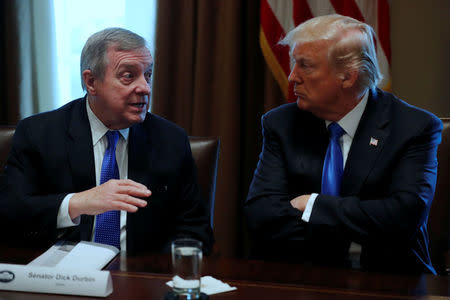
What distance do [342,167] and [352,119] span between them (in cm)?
23

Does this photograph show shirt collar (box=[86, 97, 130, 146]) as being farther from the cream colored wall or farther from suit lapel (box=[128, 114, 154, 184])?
the cream colored wall

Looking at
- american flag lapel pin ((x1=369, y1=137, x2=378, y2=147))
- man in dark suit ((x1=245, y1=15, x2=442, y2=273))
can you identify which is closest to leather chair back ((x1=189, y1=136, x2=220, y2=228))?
man in dark suit ((x1=245, y1=15, x2=442, y2=273))

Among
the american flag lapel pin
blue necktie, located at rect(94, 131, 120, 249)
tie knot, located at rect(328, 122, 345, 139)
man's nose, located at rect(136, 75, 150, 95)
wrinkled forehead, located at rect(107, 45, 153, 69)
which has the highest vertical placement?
wrinkled forehead, located at rect(107, 45, 153, 69)

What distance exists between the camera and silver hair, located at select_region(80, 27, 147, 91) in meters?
2.23

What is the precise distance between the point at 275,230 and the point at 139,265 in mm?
641

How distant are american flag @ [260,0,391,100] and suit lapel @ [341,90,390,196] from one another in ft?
2.99

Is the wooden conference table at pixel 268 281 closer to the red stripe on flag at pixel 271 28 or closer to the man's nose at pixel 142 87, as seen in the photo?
the man's nose at pixel 142 87

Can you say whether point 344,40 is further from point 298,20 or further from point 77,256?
point 77,256

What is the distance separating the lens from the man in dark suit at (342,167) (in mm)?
2055

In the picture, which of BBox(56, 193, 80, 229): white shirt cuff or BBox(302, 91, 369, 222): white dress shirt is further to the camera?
BBox(302, 91, 369, 222): white dress shirt

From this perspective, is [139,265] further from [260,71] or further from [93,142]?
[260,71]

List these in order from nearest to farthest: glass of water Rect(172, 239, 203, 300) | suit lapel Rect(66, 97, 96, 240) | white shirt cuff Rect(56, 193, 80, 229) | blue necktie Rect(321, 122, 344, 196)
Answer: glass of water Rect(172, 239, 203, 300) → white shirt cuff Rect(56, 193, 80, 229) → suit lapel Rect(66, 97, 96, 240) → blue necktie Rect(321, 122, 344, 196)

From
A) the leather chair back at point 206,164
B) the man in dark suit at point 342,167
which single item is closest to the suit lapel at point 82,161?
the leather chair back at point 206,164

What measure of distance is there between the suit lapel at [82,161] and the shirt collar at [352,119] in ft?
Result: 3.45
